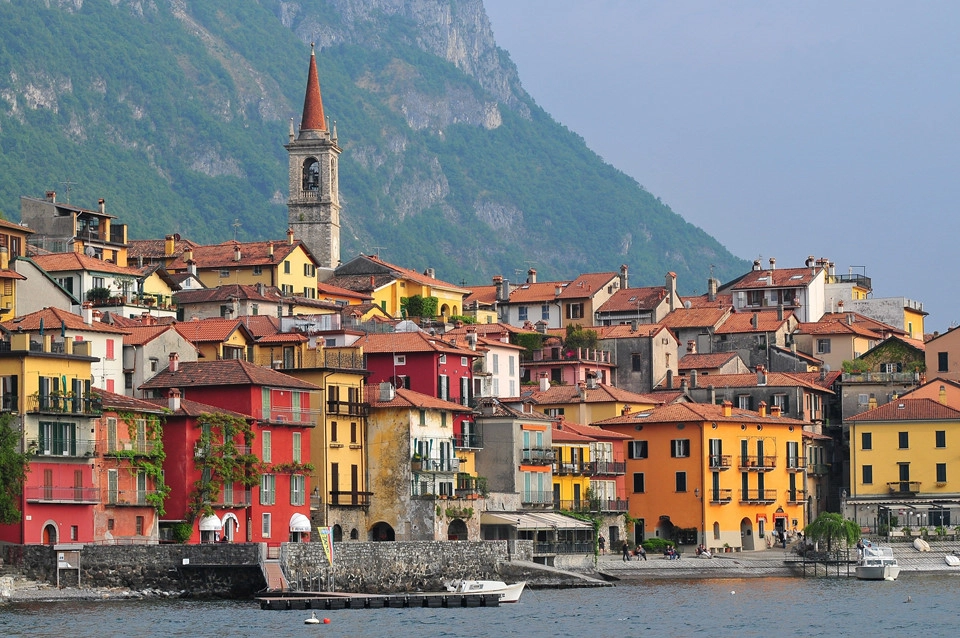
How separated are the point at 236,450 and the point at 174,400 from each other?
335cm

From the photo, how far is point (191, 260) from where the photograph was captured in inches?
5261

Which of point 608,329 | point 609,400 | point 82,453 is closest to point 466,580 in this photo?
point 82,453

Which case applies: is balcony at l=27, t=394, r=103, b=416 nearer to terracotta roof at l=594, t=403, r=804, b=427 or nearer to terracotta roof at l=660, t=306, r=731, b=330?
terracotta roof at l=594, t=403, r=804, b=427

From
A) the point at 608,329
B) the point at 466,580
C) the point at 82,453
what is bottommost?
the point at 466,580

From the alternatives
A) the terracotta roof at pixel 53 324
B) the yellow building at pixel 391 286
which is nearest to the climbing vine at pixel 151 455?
the terracotta roof at pixel 53 324

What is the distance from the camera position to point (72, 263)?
382 ft

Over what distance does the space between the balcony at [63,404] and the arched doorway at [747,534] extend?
4697cm

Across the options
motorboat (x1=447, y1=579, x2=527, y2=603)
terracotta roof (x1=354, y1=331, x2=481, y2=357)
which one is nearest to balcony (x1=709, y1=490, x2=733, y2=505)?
terracotta roof (x1=354, y1=331, x2=481, y2=357)

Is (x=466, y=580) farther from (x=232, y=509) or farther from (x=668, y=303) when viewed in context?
(x=668, y=303)

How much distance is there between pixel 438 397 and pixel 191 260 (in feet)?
115

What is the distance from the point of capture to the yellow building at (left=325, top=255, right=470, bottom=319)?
14375 cm

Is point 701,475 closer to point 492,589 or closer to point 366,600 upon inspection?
point 492,589

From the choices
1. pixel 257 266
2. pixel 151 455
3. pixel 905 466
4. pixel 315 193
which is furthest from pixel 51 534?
pixel 315 193

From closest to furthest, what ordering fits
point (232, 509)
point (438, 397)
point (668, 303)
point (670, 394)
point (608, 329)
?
point (232, 509) → point (438, 397) → point (670, 394) → point (608, 329) → point (668, 303)
